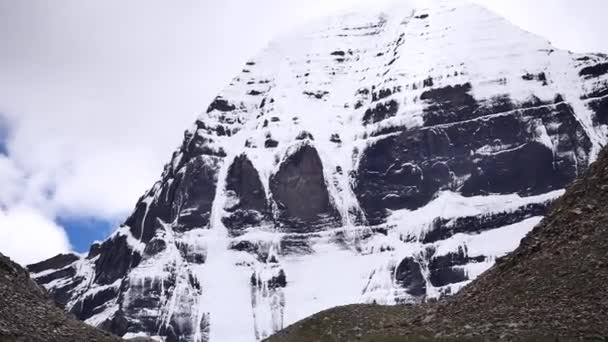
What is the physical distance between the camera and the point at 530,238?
54.7 metres

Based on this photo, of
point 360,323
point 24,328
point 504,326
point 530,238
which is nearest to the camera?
point 24,328

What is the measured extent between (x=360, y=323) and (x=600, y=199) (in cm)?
2434

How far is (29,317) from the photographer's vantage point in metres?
44.1

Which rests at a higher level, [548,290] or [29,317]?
[29,317]

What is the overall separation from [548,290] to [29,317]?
26.8 meters

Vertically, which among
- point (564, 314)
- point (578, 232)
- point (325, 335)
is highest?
point (578, 232)

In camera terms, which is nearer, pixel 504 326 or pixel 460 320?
pixel 504 326

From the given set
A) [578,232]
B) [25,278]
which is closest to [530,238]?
[578,232]

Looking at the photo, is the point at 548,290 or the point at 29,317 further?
the point at 548,290

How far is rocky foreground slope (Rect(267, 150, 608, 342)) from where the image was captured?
44.4 m

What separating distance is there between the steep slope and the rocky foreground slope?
689 inches

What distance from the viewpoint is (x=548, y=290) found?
47.5 meters

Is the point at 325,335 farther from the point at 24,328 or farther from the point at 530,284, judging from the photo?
the point at 24,328

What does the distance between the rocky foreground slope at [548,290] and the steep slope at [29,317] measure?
57.4 ft
